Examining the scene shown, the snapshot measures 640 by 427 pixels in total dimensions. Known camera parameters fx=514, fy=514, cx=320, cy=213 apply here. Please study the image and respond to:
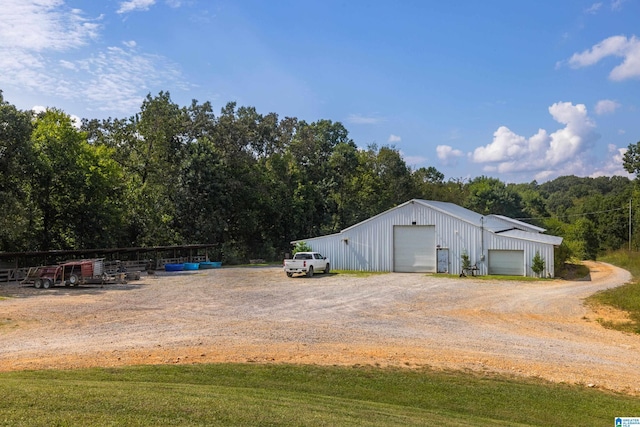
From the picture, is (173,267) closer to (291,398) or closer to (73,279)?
(73,279)

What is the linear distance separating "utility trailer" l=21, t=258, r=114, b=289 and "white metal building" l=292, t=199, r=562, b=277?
1657 centimetres

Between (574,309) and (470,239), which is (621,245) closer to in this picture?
(470,239)

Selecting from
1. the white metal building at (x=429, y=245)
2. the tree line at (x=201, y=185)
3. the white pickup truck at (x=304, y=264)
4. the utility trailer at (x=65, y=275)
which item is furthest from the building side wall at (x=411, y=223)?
the utility trailer at (x=65, y=275)

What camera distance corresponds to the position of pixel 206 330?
1520cm

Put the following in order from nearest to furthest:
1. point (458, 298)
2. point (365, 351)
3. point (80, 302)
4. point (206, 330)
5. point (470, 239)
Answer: point (365, 351), point (206, 330), point (80, 302), point (458, 298), point (470, 239)

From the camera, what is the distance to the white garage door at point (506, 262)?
111 ft

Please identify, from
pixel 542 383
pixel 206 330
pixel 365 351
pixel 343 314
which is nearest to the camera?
pixel 542 383

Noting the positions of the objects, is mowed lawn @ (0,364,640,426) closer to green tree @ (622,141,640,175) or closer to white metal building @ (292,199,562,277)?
white metal building @ (292,199,562,277)

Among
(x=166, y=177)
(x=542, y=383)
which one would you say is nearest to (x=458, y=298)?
(x=542, y=383)

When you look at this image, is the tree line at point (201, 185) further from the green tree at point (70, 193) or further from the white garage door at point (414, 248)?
the white garage door at point (414, 248)

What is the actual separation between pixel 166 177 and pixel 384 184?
27.5m

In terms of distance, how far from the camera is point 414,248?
121ft

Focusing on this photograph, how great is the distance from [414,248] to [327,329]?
22.5 metres

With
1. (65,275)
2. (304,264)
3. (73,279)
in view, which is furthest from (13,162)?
(304,264)
